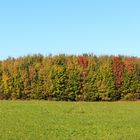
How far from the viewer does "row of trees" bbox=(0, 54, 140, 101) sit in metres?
41.7

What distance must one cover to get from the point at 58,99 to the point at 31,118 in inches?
807

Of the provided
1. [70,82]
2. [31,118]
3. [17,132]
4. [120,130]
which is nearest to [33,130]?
[17,132]

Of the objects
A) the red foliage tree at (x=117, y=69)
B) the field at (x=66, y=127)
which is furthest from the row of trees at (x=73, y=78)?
the field at (x=66, y=127)

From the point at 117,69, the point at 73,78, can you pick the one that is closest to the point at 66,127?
the point at 73,78

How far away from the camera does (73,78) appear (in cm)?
4209

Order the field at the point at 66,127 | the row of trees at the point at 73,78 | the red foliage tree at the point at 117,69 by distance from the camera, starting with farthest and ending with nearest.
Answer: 1. the red foliage tree at the point at 117,69
2. the row of trees at the point at 73,78
3. the field at the point at 66,127

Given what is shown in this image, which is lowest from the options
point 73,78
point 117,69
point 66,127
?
point 66,127

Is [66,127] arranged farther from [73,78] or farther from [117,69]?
[117,69]

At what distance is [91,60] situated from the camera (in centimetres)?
4331

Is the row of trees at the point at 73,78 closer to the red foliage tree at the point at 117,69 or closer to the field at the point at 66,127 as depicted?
the red foliage tree at the point at 117,69

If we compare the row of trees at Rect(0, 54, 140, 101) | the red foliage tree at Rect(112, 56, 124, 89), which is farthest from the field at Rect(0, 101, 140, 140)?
the red foliage tree at Rect(112, 56, 124, 89)

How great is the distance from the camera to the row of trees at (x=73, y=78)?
41688 millimetres


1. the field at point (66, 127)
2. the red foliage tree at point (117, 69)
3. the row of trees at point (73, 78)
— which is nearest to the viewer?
the field at point (66, 127)

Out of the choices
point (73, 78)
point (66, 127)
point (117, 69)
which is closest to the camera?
point (66, 127)
